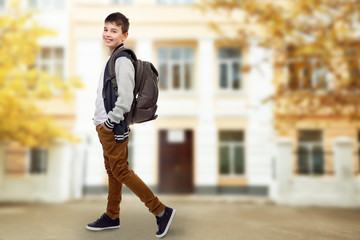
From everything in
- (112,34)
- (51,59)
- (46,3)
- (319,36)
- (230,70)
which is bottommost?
(112,34)

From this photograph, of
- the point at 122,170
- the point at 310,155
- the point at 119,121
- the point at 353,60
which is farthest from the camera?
the point at 310,155

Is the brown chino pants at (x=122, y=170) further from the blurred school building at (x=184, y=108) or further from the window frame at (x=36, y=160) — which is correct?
the window frame at (x=36, y=160)

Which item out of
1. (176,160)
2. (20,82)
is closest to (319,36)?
(20,82)

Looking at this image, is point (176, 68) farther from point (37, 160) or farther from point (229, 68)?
point (37, 160)

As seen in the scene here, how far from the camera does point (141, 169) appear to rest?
51.2 ft

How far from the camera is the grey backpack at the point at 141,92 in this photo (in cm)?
398

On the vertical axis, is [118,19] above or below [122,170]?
above

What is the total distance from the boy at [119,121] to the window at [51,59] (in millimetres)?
13612

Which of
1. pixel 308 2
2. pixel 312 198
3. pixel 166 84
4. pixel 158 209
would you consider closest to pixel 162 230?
pixel 158 209

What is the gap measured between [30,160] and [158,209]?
13.5 meters

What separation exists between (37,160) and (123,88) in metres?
13.5

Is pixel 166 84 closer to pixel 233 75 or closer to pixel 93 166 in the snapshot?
pixel 233 75

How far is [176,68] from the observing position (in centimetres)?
1666

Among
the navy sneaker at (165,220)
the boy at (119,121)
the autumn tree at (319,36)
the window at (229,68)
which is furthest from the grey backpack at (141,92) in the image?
the window at (229,68)
